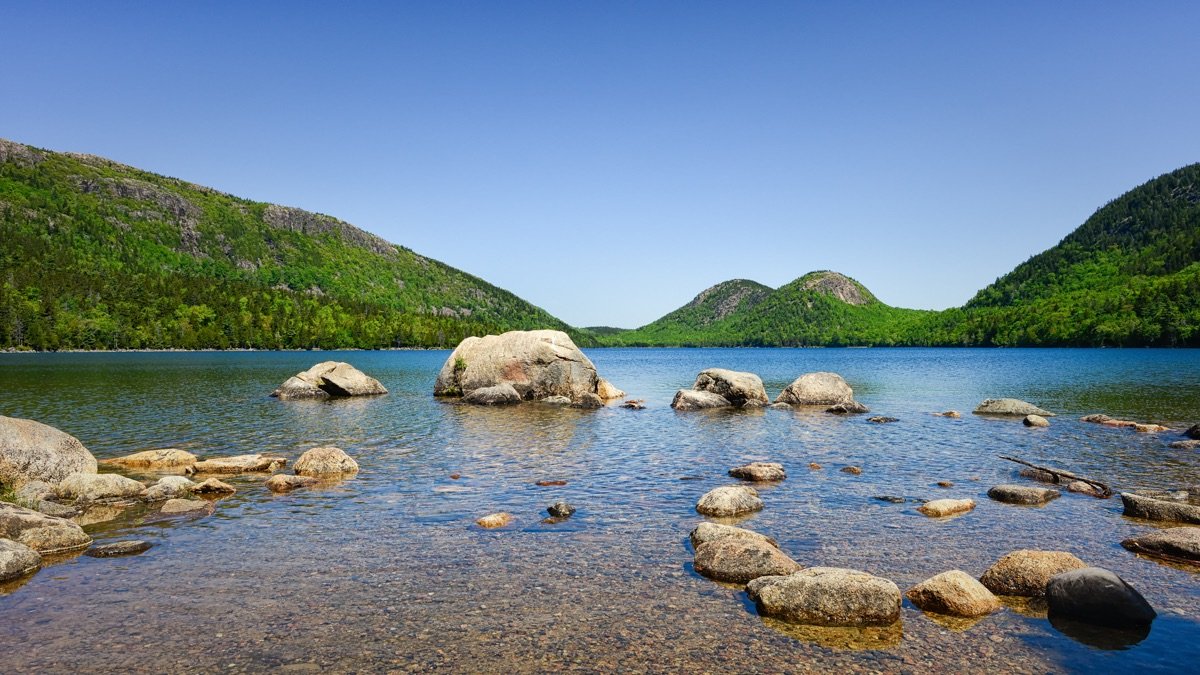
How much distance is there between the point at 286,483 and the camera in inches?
770

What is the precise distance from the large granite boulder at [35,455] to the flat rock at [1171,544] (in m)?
28.0

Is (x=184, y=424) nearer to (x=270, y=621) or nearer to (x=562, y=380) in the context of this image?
(x=562, y=380)

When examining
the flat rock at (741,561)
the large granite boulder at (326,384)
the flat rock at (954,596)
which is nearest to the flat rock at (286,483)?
the flat rock at (741,561)

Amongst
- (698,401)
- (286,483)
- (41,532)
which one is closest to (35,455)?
(286,483)

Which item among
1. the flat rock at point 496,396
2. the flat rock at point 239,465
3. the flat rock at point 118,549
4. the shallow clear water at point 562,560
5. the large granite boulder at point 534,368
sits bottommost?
the shallow clear water at point 562,560

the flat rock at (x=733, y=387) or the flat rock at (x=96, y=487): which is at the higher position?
the flat rock at (x=733, y=387)

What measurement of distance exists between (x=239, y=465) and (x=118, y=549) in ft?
29.0

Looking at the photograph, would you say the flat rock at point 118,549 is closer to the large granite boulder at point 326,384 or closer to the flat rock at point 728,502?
the flat rock at point 728,502

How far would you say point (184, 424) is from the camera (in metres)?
33.8

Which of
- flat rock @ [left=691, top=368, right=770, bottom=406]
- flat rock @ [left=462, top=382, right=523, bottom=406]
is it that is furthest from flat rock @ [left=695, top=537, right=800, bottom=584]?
flat rock @ [left=462, top=382, right=523, bottom=406]

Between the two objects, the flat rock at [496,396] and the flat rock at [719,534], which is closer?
the flat rock at [719,534]

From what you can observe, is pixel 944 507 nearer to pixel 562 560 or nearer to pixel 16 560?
pixel 562 560

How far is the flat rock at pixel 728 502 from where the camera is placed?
16688mm

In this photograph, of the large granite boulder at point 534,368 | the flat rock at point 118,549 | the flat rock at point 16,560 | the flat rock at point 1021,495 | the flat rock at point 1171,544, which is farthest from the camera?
the large granite boulder at point 534,368
